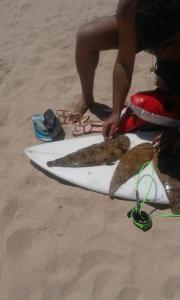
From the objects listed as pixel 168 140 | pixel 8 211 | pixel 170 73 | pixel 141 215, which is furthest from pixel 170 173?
pixel 8 211

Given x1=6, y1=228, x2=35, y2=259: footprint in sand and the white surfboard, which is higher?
the white surfboard

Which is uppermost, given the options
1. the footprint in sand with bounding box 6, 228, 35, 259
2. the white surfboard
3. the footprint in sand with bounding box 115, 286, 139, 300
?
the white surfboard

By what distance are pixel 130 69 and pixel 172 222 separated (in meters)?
1.15

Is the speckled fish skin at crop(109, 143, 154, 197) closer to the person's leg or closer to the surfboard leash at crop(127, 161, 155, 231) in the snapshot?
the surfboard leash at crop(127, 161, 155, 231)

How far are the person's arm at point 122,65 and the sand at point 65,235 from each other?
51cm

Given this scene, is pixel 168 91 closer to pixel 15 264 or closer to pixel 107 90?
pixel 107 90

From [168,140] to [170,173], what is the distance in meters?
0.26

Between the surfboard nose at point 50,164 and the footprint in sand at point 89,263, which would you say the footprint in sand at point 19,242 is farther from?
the surfboard nose at point 50,164

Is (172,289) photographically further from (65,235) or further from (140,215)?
(65,235)

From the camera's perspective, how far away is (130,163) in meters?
3.25

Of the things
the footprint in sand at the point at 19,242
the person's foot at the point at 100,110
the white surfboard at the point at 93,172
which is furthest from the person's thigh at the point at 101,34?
the footprint in sand at the point at 19,242

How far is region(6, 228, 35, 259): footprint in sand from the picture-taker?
2.87 m

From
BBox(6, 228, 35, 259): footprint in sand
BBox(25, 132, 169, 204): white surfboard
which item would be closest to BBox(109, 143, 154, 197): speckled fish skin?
BBox(25, 132, 169, 204): white surfboard

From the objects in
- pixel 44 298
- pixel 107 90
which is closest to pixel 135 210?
pixel 44 298
